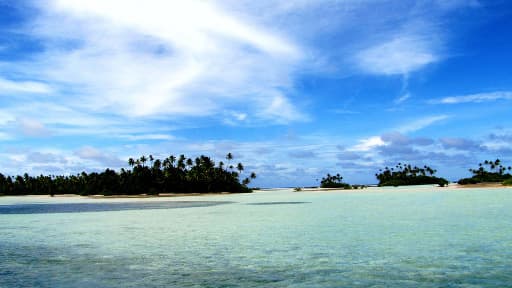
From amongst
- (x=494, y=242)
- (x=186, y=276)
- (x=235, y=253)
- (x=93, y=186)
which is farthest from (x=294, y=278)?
(x=93, y=186)

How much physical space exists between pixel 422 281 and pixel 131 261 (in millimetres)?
11521

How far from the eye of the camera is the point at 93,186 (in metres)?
155

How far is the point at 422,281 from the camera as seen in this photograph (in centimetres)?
1404

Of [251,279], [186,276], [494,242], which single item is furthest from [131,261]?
[494,242]

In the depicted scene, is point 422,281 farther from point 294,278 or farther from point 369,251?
point 369,251

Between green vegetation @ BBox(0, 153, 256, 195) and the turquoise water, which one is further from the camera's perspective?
green vegetation @ BBox(0, 153, 256, 195)

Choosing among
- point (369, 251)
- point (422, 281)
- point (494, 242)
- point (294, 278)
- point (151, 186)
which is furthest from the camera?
point (151, 186)

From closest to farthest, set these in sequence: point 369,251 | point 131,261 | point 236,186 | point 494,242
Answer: point 131,261
point 369,251
point 494,242
point 236,186

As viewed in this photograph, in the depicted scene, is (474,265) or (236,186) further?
(236,186)

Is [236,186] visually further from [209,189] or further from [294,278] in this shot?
[294,278]

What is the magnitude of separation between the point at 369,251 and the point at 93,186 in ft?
485

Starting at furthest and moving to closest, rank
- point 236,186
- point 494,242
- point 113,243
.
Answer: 1. point 236,186
2. point 113,243
3. point 494,242

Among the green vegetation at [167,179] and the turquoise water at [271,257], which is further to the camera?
the green vegetation at [167,179]

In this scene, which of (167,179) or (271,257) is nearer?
(271,257)
